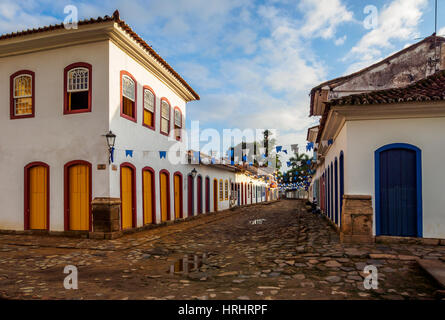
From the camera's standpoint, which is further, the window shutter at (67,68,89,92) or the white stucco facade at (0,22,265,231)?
the window shutter at (67,68,89,92)

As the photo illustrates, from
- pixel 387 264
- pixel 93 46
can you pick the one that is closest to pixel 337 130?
pixel 387 264

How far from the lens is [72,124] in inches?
402

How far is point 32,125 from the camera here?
10750 millimetres

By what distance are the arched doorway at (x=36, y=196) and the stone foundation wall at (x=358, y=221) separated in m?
9.42

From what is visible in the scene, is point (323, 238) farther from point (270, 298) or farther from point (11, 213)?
point (11, 213)

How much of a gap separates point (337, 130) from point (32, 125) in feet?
34.0

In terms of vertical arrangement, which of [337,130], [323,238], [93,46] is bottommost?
[323,238]

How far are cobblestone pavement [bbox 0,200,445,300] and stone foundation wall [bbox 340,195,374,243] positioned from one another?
35 cm

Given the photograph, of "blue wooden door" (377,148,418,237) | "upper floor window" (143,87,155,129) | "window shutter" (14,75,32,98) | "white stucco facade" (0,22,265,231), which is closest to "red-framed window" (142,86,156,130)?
"upper floor window" (143,87,155,129)

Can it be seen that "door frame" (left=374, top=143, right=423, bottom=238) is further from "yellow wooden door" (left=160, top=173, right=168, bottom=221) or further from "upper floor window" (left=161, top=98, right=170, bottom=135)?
"upper floor window" (left=161, top=98, right=170, bottom=135)

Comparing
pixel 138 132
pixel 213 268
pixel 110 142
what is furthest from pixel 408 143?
pixel 138 132

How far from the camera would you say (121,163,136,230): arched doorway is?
10508 millimetres

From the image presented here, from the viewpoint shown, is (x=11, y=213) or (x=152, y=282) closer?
(x=152, y=282)

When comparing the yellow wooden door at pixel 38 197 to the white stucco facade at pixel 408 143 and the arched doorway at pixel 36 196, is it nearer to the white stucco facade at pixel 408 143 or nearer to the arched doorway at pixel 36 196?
the arched doorway at pixel 36 196
